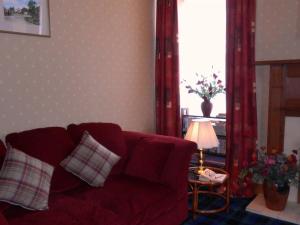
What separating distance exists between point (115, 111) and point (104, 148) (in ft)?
2.82

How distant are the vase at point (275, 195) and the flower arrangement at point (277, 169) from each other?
34 mm

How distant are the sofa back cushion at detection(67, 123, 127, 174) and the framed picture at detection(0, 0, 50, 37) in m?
0.89

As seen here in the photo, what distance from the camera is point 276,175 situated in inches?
106

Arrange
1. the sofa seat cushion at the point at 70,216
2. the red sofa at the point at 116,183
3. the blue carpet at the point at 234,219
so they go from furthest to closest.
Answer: the blue carpet at the point at 234,219, the red sofa at the point at 116,183, the sofa seat cushion at the point at 70,216

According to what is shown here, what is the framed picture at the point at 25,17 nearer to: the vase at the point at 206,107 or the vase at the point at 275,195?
the vase at the point at 206,107

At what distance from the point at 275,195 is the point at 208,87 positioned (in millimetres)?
1423

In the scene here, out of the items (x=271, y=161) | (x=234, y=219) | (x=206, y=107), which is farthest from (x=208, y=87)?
(x=234, y=219)

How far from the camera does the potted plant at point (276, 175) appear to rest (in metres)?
2.68

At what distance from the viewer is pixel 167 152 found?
2.48 m

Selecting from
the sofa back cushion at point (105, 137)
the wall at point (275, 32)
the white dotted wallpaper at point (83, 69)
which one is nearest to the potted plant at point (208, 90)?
the wall at point (275, 32)

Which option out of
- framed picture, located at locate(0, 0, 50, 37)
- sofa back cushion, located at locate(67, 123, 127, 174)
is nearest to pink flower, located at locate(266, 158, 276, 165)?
sofa back cushion, located at locate(67, 123, 127, 174)

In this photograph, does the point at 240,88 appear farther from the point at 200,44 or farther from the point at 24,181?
the point at 24,181

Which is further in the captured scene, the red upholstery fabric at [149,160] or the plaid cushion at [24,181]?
the red upholstery fabric at [149,160]

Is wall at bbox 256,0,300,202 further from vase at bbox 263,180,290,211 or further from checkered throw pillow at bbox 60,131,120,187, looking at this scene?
checkered throw pillow at bbox 60,131,120,187
